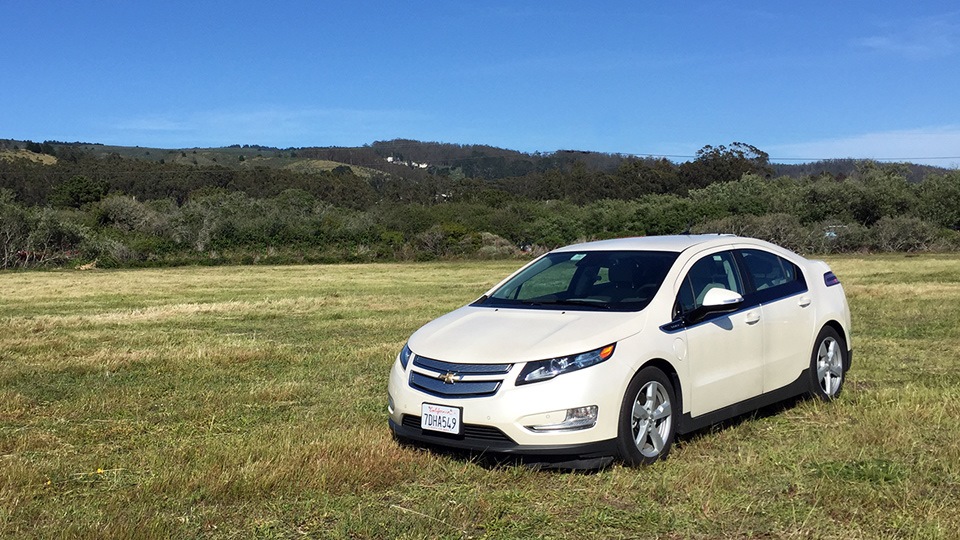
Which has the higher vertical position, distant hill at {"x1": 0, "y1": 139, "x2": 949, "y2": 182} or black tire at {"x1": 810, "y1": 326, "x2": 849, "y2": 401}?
distant hill at {"x1": 0, "y1": 139, "x2": 949, "y2": 182}

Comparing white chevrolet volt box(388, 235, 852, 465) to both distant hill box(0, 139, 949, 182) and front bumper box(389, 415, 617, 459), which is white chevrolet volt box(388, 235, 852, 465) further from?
distant hill box(0, 139, 949, 182)

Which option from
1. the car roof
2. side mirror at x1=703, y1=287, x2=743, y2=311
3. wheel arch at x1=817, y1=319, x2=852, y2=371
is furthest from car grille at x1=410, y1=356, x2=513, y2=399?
wheel arch at x1=817, y1=319, x2=852, y2=371

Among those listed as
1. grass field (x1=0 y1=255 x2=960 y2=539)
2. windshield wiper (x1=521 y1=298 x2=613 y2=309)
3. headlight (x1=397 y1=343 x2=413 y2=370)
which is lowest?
grass field (x1=0 y1=255 x2=960 y2=539)

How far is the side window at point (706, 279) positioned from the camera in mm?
6434

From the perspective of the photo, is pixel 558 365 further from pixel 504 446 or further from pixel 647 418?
pixel 647 418

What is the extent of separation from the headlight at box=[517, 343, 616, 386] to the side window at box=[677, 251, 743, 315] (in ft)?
3.33

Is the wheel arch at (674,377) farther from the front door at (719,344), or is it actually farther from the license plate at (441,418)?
the license plate at (441,418)

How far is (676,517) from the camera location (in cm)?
475

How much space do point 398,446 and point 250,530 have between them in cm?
169

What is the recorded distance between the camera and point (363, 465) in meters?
5.67

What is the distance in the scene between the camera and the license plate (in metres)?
5.55

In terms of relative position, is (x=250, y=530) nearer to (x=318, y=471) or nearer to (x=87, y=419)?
(x=318, y=471)

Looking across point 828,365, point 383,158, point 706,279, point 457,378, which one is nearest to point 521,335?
point 457,378

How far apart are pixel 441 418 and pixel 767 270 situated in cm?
339
